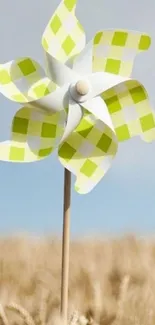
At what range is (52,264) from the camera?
8.29 ft

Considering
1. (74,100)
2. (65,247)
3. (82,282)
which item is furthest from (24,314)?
(74,100)

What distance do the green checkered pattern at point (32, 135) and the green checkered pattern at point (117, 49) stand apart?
160mm

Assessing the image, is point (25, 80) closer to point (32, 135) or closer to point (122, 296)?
point (32, 135)

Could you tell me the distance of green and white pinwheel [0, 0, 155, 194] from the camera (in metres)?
2.01

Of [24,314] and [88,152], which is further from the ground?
[88,152]

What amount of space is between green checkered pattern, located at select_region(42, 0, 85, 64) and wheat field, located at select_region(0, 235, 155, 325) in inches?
21.5

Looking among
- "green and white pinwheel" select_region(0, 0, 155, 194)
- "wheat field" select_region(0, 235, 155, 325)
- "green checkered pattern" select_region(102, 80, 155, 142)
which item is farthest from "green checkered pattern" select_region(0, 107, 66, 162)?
"wheat field" select_region(0, 235, 155, 325)

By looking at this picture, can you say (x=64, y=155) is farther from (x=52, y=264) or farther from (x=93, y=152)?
(x=52, y=264)

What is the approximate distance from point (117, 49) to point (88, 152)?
0.26 meters

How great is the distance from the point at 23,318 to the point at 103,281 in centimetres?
45

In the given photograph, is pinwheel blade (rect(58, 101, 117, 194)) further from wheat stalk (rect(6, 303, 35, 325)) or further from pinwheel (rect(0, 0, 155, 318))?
wheat stalk (rect(6, 303, 35, 325))

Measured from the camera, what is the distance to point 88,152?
2.04m

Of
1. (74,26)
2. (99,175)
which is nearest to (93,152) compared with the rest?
(99,175)

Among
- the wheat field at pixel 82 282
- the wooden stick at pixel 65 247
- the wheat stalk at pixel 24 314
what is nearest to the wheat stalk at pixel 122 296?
the wheat field at pixel 82 282
